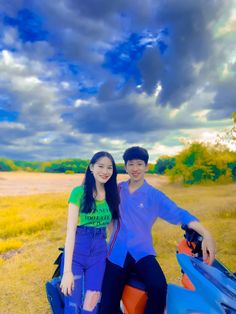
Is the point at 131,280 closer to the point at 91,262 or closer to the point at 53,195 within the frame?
the point at 91,262

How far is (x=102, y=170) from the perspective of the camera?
8.67ft

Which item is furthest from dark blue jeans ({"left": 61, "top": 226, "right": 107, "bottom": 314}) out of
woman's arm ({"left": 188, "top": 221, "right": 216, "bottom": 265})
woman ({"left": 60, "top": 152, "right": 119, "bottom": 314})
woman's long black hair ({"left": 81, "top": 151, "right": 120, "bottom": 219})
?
woman's arm ({"left": 188, "top": 221, "right": 216, "bottom": 265})

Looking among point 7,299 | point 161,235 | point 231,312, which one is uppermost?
point 231,312

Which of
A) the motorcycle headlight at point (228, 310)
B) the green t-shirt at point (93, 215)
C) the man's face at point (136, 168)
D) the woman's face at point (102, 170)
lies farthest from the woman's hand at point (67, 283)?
the motorcycle headlight at point (228, 310)

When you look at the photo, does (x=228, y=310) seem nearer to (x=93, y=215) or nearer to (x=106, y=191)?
(x=93, y=215)

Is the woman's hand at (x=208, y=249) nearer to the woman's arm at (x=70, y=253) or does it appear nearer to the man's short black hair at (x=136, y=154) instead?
the man's short black hair at (x=136, y=154)

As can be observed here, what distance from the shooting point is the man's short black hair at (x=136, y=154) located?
2.64 meters

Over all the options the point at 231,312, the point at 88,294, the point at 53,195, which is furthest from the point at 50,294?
the point at 53,195

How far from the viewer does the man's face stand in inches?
103

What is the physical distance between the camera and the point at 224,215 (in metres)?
8.20

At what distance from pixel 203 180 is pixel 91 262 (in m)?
10.9

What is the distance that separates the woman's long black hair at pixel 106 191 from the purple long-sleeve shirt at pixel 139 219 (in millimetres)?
56

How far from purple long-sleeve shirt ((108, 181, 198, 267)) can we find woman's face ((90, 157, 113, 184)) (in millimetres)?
189

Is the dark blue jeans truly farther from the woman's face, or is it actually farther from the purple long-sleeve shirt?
the woman's face
